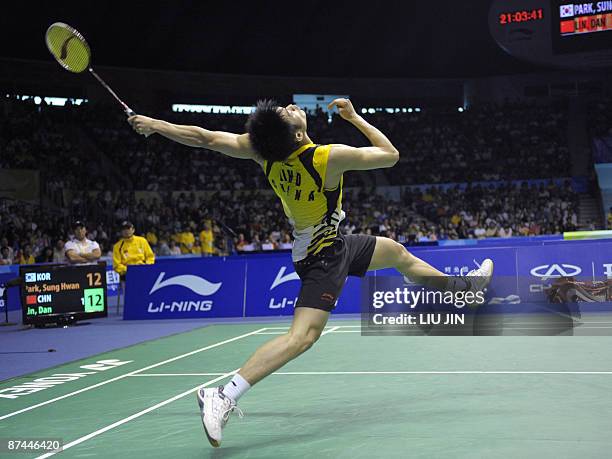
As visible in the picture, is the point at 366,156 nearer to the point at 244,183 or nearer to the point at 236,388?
the point at 236,388

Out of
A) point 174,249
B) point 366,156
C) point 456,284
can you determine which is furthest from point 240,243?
point 366,156

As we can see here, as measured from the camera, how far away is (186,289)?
1189cm

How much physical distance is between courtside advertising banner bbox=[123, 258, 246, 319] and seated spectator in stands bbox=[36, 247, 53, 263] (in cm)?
515

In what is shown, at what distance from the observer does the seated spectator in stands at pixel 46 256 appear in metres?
16.5

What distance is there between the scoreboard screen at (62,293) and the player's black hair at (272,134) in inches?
323

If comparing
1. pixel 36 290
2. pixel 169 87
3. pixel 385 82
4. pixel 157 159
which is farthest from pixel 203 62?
pixel 36 290

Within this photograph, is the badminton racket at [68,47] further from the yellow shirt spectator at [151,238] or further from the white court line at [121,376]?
the yellow shirt spectator at [151,238]

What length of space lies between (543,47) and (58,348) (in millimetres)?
22286

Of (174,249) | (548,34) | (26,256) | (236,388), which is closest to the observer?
(236,388)

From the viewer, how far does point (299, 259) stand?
437 centimetres

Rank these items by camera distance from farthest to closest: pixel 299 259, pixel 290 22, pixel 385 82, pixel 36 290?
pixel 385 82, pixel 290 22, pixel 36 290, pixel 299 259

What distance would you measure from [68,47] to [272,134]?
2672 mm

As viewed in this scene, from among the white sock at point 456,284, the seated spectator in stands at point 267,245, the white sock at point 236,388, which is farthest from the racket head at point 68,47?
the seated spectator in stands at point 267,245

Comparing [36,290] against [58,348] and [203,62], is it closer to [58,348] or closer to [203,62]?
[58,348]
